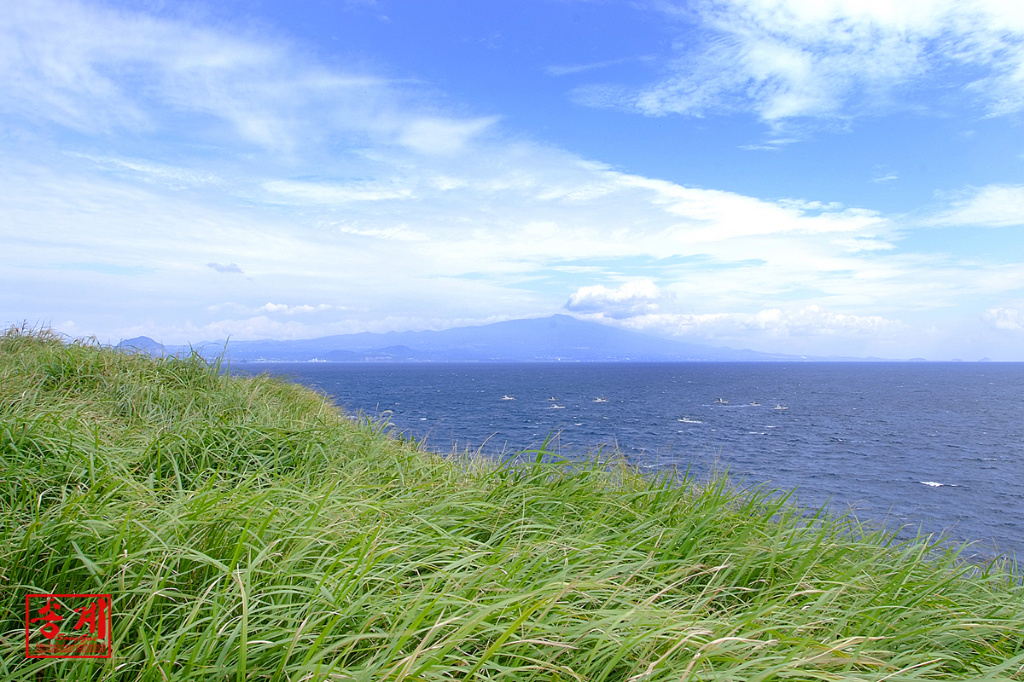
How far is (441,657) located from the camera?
2312mm

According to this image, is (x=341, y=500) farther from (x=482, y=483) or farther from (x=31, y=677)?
(x=31, y=677)

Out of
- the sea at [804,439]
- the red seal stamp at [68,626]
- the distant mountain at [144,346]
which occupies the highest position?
the distant mountain at [144,346]

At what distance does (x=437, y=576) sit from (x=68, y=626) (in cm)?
172

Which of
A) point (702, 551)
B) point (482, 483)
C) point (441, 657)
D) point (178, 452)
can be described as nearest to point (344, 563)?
point (441, 657)

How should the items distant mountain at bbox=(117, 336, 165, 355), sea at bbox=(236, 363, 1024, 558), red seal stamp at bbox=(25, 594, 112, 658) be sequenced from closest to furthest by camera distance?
red seal stamp at bbox=(25, 594, 112, 658), distant mountain at bbox=(117, 336, 165, 355), sea at bbox=(236, 363, 1024, 558)

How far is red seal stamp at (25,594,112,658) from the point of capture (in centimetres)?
244

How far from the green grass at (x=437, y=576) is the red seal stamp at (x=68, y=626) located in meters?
0.06

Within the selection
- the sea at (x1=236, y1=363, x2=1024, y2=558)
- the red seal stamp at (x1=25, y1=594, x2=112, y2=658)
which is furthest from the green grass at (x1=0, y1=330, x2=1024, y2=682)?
the sea at (x1=236, y1=363, x2=1024, y2=558)

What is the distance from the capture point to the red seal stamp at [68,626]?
244 centimetres

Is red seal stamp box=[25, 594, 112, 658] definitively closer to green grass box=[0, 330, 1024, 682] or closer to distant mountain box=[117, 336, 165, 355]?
green grass box=[0, 330, 1024, 682]

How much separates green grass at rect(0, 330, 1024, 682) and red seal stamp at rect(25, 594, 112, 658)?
6 cm

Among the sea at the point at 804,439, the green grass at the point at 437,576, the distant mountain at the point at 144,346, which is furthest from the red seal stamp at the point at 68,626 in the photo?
the distant mountain at the point at 144,346

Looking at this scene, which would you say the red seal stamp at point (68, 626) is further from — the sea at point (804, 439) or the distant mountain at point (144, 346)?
the distant mountain at point (144, 346)

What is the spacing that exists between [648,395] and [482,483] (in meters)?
89.1
